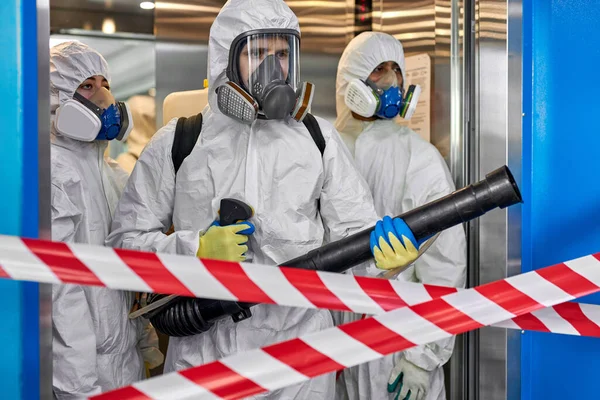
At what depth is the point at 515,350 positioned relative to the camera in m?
1.95

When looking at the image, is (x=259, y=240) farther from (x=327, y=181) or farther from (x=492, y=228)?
(x=492, y=228)

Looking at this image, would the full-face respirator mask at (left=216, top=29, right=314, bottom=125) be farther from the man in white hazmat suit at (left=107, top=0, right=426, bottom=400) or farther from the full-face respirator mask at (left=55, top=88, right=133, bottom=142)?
the full-face respirator mask at (left=55, top=88, right=133, bottom=142)

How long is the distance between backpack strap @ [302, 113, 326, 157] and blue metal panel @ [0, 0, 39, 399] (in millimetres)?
1094

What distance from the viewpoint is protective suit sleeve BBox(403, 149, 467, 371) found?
2953 mm

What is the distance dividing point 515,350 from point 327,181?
78 centimetres

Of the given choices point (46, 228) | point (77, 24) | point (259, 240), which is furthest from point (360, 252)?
point (77, 24)

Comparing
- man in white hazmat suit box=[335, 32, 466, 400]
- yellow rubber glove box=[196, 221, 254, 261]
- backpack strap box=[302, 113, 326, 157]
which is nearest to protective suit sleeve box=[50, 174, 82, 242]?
yellow rubber glove box=[196, 221, 254, 261]

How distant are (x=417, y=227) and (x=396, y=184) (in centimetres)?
134

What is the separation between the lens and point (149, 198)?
7.70 ft

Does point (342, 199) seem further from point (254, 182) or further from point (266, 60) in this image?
point (266, 60)

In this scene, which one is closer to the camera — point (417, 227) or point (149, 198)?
point (417, 227)

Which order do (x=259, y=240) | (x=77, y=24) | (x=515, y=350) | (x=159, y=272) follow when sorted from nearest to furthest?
(x=159, y=272)
(x=515, y=350)
(x=259, y=240)
(x=77, y=24)

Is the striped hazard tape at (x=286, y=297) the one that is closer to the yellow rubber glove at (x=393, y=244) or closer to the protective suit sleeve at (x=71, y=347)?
the yellow rubber glove at (x=393, y=244)

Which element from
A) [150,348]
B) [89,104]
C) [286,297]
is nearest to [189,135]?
[89,104]
